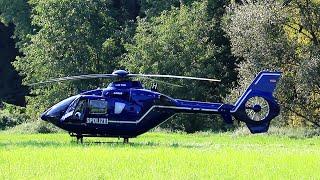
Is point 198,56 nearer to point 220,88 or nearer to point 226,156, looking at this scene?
point 220,88

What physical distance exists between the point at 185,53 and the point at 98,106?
21.6 m

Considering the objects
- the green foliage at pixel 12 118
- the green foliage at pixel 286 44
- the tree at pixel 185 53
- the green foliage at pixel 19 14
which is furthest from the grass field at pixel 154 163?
the green foliage at pixel 19 14

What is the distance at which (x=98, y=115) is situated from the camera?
24.4 meters

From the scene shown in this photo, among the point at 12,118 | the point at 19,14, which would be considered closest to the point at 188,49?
the point at 12,118

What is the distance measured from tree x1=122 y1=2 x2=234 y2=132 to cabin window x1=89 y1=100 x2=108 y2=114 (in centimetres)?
2034

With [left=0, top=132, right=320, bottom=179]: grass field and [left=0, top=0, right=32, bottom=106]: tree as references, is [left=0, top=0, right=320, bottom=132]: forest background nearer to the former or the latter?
[left=0, top=0, right=32, bottom=106]: tree

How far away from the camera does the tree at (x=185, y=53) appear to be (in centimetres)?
4503

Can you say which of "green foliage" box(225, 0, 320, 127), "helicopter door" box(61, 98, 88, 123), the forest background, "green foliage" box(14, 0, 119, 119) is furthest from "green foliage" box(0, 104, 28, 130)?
"helicopter door" box(61, 98, 88, 123)

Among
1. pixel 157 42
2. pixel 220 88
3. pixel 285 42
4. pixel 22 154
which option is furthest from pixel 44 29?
pixel 22 154

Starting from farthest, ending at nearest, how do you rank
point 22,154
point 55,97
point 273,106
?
point 55,97, point 273,106, point 22,154

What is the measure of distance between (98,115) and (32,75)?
29078 mm

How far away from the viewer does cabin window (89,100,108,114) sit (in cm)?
2434

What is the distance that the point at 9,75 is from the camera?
224 feet

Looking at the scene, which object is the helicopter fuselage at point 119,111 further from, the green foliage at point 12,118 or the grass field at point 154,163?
the green foliage at point 12,118
